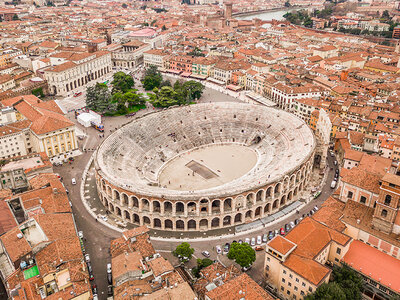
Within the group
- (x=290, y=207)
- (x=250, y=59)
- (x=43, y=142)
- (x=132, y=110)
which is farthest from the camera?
(x=250, y=59)

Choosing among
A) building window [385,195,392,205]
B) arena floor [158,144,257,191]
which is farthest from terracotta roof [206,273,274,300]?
arena floor [158,144,257,191]

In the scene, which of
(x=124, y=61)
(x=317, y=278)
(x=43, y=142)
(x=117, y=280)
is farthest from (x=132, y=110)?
(x=317, y=278)

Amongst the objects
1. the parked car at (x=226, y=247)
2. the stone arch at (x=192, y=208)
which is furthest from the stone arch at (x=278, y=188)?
the stone arch at (x=192, y=208)

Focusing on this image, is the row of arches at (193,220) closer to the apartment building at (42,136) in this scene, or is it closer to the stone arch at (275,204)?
the stone arch at (275,204)

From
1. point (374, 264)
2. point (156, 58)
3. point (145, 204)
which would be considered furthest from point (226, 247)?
point (156, 58)

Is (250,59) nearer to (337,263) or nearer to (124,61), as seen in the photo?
(124,61)

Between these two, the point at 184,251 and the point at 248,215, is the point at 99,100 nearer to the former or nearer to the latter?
the point at 248,215
